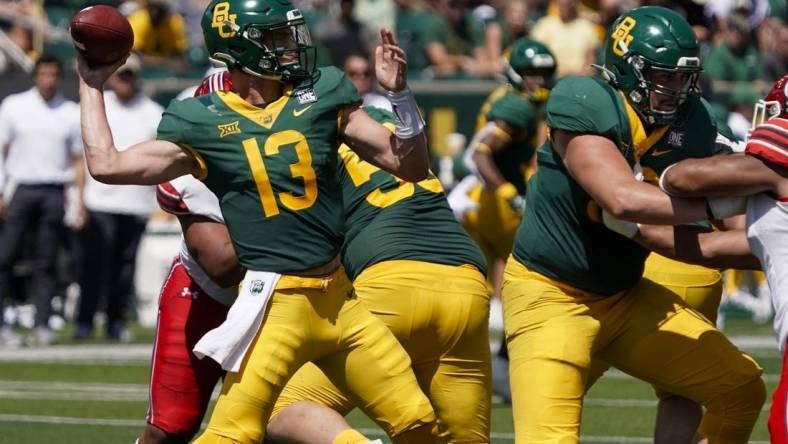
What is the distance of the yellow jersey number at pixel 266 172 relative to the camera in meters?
5.05

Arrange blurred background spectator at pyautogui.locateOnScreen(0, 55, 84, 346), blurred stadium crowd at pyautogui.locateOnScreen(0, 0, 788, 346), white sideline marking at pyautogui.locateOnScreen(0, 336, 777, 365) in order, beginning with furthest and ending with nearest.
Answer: blurred stadium crowd at pyautogui.locateOnScreen(0, 0, 788, 346), blurred background spectator at pyautogui.locateOnScreen(0, 55, 84, 346), white sideline marking at pyautogui.locateOnScreen(0, 336, 777, 365)

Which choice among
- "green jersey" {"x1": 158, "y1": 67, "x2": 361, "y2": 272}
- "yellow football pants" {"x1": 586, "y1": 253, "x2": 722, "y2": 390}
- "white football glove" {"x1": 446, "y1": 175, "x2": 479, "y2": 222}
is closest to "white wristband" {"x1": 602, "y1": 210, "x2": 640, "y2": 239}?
"green jersey" {"x1": 158, "y1": 67, "x2": 361, "y2": 272}

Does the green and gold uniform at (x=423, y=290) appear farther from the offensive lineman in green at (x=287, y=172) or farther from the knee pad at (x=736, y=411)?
the knee pad at (x=736, y=411)

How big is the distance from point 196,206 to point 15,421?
3118 millimetres

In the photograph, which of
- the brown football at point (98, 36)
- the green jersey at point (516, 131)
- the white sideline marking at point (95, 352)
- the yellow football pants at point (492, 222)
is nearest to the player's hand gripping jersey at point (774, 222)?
the brown football at point (98, 36)

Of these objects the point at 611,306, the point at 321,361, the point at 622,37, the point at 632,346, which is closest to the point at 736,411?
the point at 632,346

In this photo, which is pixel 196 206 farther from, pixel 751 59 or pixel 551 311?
pixel 751 59

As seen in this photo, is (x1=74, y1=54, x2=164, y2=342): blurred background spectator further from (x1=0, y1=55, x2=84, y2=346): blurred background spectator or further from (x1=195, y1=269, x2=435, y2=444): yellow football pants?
(x1=195, y1=269, x2=435, y2=444): yellow football pants

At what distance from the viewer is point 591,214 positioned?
5.47 m

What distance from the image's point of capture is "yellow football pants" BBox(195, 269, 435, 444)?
16.2 ft

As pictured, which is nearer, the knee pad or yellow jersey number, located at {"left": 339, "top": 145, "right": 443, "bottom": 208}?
the knee pad

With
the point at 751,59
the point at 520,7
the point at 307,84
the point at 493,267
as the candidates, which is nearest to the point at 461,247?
the point at 307,84

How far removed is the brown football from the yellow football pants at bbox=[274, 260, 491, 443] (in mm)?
1243

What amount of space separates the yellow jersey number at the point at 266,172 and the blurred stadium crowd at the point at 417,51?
Result: 7.23 meters
